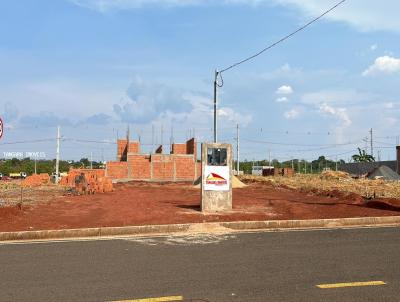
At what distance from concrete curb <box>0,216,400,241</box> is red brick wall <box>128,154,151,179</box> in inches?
1428

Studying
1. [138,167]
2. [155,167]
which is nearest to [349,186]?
[155,167]

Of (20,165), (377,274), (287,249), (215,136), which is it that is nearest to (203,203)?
(215,136)

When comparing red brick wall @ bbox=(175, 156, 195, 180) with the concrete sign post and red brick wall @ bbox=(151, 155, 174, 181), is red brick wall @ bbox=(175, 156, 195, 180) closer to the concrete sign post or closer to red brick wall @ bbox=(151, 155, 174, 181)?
red brick wall @ bbox=(151, 155, 174, 181)

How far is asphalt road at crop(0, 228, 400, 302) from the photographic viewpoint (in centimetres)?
631

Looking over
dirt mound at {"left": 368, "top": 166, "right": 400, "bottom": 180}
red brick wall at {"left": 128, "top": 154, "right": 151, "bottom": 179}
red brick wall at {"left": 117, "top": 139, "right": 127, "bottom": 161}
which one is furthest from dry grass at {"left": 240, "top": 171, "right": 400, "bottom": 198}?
red brick wall at {"left": 117, "top": 139, "right": 127, "bottom": 161}

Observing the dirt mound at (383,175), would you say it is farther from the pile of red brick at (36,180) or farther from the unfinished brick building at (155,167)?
the pile of red brick at (36,180)

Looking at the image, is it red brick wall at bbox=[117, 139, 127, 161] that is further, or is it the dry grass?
red brick wall at bbox=[117, 139, 127, 161]

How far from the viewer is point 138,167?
48.7 m

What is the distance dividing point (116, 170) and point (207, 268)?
135 ft

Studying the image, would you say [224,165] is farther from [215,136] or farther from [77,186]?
[77,186]

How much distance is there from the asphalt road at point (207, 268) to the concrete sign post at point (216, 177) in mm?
5121

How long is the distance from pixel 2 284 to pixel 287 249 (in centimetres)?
539

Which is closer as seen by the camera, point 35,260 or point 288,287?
point 288,287

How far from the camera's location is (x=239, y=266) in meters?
8.01
